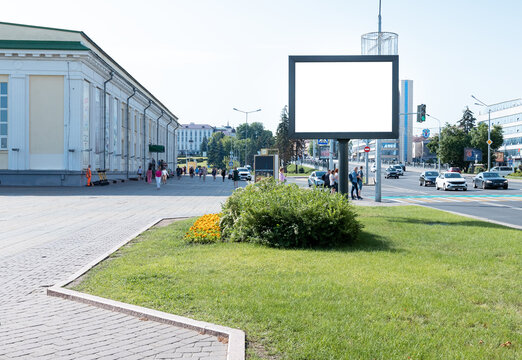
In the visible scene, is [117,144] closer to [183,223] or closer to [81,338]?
[183,223]

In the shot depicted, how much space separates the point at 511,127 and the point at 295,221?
116 m

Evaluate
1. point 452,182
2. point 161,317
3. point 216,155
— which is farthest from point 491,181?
point 216,155

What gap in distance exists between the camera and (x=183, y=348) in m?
4.36

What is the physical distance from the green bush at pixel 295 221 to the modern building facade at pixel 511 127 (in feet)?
333

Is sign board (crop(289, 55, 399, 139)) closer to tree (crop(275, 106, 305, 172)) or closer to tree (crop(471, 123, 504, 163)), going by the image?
tree (crop(471, 123, 504, 163))

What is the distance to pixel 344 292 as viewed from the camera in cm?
580

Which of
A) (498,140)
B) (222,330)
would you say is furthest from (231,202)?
(498,140)

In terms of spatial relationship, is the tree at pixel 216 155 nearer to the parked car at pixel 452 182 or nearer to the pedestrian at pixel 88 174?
the pedestrian at pixel 88 174

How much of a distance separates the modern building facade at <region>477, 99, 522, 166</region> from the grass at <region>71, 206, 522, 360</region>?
338 feet

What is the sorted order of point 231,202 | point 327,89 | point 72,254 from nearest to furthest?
point 72,254
point 231,202
point 327,89

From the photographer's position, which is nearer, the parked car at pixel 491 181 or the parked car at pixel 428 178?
the parked car at pixel 491 181

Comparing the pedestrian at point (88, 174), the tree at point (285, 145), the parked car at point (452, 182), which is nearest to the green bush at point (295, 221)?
the pedestrian at point (88, 174)

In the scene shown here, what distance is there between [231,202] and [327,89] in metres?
5.48

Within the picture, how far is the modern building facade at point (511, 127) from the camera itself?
106m
